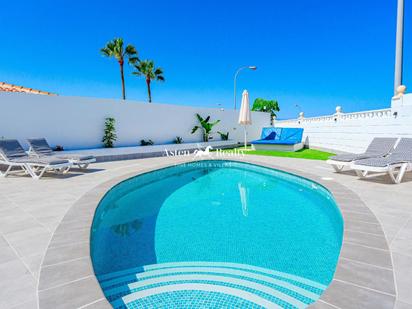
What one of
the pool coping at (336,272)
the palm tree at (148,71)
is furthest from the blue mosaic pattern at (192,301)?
the palm tree at (148,71)

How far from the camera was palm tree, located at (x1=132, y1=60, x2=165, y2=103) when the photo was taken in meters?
26.6

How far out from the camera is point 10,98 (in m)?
10.7

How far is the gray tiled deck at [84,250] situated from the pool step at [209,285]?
16.5 inches

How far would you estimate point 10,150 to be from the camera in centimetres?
791

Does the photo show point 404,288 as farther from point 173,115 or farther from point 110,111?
point 173,115

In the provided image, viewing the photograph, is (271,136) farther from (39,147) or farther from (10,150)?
(10,150)

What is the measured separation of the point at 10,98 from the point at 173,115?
9.07 meters

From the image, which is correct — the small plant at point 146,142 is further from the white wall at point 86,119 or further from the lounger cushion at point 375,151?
the lounger cushion at point 375,151

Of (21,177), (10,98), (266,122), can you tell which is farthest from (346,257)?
(266,122)

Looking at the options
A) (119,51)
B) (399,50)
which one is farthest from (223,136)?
(119,51)

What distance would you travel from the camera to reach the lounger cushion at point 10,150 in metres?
7.69

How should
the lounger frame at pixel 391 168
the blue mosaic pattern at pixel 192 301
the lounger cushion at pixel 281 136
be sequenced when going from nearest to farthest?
1. the blue mosaic pattern at pixel 192 301
2. the lounger frame at pixel 391 168
3. the lounger cushion at pixel 281 136

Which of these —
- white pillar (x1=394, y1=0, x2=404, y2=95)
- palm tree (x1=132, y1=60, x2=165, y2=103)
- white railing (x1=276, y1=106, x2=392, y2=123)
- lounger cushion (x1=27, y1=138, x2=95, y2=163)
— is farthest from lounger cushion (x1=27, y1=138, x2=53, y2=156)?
palm tree (x1=132, y1=60, x2=165, y2=103)

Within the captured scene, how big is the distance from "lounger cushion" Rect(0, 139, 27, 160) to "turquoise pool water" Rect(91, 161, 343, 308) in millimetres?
4274
